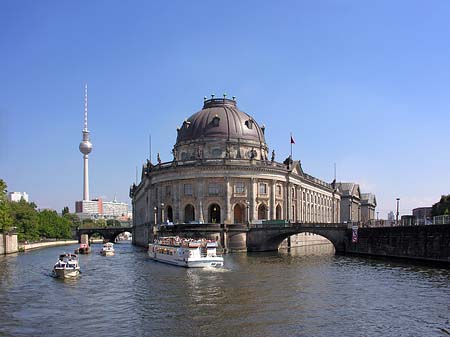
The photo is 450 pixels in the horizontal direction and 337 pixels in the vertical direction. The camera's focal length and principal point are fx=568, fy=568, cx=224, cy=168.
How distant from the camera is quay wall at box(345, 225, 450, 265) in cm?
7206

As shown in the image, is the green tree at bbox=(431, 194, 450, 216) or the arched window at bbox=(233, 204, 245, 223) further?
the green tree at bbox=(431, 194, 450, 216)

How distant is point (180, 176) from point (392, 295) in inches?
3117

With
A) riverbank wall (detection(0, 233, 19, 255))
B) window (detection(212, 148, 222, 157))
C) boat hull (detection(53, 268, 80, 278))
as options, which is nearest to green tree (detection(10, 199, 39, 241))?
riverbank wall (detection(0, 233, 19, 255))

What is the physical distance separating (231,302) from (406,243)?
1679 inches

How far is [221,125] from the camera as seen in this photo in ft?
449

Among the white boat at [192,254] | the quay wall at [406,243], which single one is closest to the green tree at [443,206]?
the quay wall at [406,243]

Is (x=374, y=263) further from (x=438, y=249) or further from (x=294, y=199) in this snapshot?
(x=294, y=199)

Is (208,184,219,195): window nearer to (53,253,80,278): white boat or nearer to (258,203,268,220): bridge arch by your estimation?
(258,203,268,220): bridge arch

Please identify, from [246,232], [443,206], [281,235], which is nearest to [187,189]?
[246,232]

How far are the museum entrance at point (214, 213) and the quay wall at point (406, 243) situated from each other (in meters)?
35.8

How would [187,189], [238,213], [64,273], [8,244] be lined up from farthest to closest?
[238,213]
[187,189]
[8,244]
[64,273]

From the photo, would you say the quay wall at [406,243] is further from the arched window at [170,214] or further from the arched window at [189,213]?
the arched window at [170,214]

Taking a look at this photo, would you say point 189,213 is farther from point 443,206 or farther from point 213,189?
point 443,206

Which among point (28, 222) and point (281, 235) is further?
point (28, 222)
